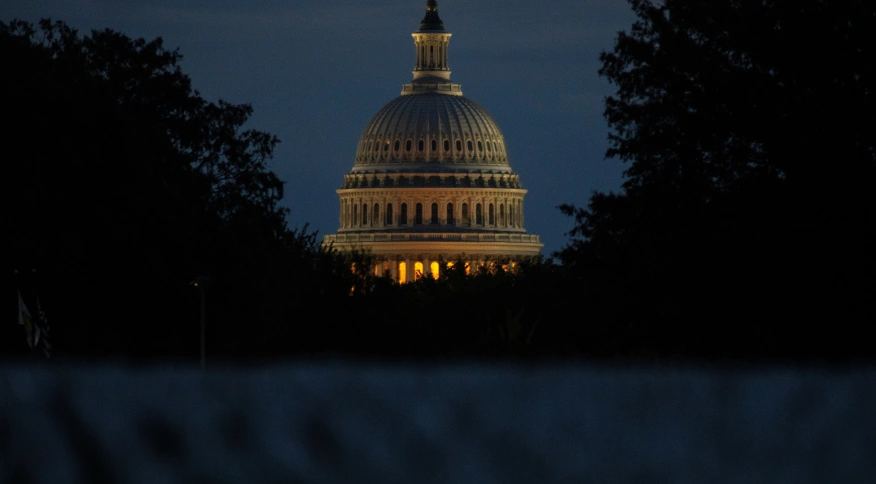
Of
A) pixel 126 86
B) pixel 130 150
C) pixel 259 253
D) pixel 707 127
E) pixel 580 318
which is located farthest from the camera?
pixel 126 86

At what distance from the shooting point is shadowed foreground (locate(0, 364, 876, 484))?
13.0ft

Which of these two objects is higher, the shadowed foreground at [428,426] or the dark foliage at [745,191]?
the dark foliage at [745,191]

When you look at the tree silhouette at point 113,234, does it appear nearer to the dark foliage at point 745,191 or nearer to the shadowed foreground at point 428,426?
the dark foliage at point 745,191

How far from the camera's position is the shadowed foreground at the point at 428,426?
3.96 meters

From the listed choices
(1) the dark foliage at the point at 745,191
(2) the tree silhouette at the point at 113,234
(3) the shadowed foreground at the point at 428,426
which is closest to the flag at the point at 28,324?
(2) the tree silhouette at the point at 113,234

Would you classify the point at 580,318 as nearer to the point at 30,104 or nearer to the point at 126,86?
the point at 30,104

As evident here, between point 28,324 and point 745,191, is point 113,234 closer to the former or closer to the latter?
point 28,324

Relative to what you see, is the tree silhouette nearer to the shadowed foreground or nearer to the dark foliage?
the dark foliage

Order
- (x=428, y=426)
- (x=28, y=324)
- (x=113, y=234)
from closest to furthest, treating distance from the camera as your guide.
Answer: (x=428, y=426)
(x=28, y=324)
(x=113, y=234)

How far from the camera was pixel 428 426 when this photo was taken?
4039 millimetres

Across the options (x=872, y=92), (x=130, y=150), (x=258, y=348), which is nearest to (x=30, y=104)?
(x=130, y=150)

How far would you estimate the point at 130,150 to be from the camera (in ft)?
160

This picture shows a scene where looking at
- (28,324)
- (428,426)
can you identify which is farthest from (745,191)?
(428,426)

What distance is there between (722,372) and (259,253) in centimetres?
5117
